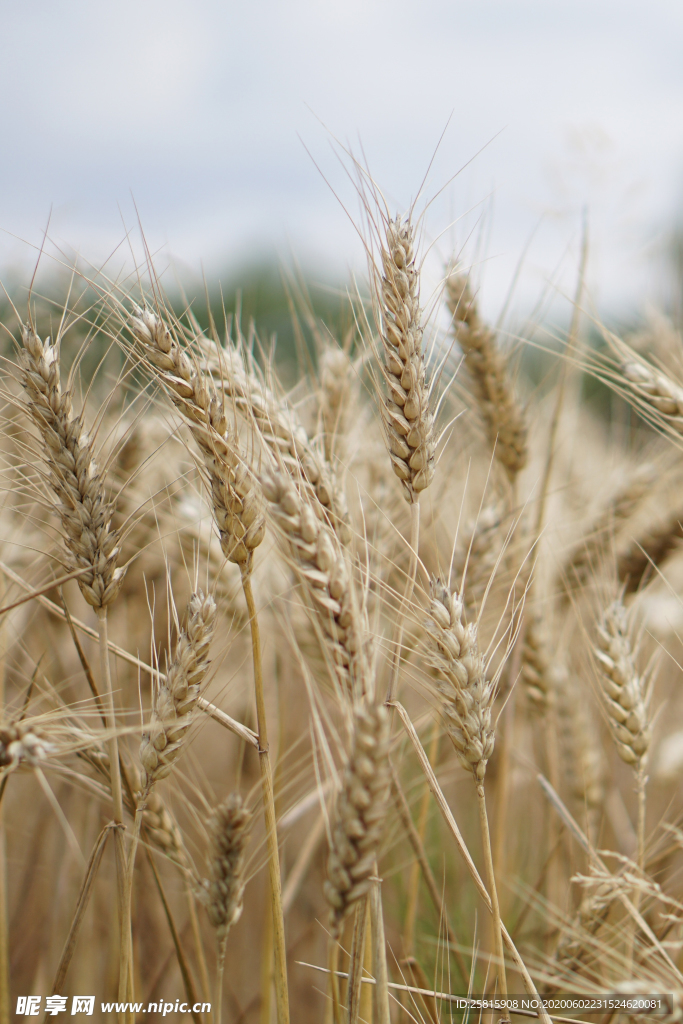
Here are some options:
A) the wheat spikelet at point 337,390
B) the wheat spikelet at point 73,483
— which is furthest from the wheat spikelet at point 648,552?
the wheat spikelet at point 73,483

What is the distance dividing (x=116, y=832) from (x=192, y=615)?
298 mm

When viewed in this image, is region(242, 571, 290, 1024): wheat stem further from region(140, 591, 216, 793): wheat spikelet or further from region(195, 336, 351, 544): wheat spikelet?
region(195, 336, 351, 544): wheat spikelet

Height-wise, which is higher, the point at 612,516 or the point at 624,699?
the point at 612,516

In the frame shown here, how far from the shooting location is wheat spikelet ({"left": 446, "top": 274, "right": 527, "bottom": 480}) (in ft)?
4.29

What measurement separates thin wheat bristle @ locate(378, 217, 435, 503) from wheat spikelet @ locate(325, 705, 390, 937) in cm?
35

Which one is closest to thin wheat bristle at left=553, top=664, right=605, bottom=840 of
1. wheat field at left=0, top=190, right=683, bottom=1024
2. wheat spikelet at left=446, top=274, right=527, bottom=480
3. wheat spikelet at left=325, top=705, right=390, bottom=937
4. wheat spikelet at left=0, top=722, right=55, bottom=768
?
wheat field at left=0, top=190, right=683, bottom=1024

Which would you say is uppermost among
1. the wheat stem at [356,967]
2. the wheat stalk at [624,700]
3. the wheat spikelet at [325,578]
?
the wheat spikelet at [325,578]

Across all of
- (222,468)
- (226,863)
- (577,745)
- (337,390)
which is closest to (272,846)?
(226,863)

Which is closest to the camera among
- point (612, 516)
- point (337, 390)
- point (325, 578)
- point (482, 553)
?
point (325, 578)

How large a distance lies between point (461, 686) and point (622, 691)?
423 millimetres

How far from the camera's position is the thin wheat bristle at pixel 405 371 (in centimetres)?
84

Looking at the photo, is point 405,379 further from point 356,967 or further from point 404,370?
point 356,967

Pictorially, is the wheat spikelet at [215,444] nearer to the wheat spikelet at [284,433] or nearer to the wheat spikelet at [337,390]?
the wheat spikelet at [284,433]

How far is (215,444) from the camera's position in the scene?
2.69 ft
